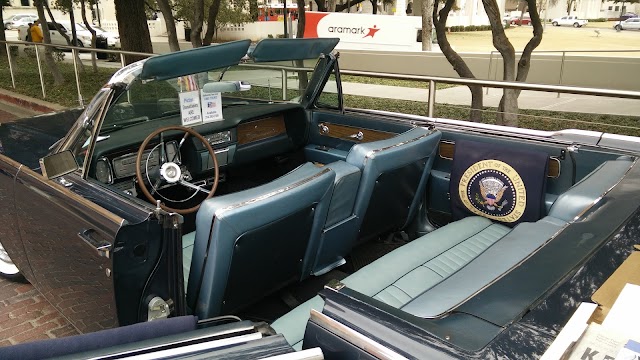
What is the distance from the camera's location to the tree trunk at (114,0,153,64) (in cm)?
934

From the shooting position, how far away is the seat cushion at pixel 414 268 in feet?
7.25

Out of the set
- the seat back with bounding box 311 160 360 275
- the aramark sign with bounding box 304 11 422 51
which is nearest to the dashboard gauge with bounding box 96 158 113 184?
the seat back with bounding box 311 160 360 275

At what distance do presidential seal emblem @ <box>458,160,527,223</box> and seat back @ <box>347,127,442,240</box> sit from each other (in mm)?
295

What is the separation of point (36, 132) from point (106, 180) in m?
0.75

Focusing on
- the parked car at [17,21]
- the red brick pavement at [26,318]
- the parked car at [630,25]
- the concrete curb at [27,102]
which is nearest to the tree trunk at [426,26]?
the concrete curb at [27,102]

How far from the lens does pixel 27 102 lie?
9.90m

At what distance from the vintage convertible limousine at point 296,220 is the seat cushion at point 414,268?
0.04 ft

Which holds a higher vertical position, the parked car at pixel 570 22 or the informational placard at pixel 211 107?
the parked car at pixel 570 22

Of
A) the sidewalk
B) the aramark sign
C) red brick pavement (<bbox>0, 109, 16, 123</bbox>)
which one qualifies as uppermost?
the aramark sign

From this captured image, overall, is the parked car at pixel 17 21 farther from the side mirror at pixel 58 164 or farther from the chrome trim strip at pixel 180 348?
the chrome trim strip at pixel 180 348

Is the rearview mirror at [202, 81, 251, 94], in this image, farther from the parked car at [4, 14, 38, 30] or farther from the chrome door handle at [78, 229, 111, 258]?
the parked car at [4, 14, 38, 30]

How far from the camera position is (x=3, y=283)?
3.70m

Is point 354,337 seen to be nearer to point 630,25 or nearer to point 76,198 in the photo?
point 76,198

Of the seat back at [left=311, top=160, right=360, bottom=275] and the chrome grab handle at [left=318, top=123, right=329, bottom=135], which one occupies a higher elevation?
the chrome grab handle at [left=318, top=123, right=329, bottom=135]
